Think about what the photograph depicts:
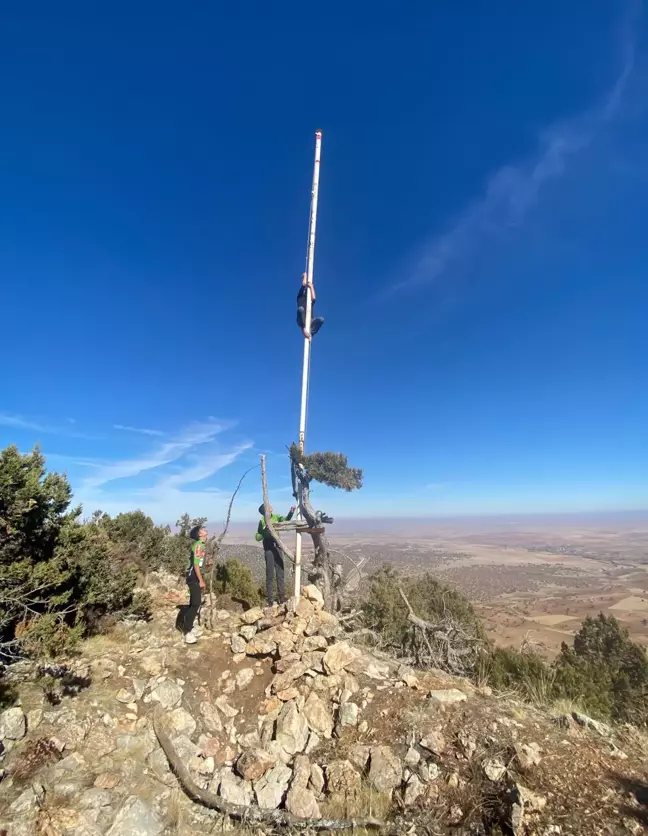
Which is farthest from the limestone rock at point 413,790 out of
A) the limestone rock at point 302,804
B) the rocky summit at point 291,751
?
the limestone rock at point 302,804

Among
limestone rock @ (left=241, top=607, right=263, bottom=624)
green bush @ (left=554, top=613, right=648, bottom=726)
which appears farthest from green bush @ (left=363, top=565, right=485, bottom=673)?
limestone rock @ (left=241, top=607, right=263, bottom=624)

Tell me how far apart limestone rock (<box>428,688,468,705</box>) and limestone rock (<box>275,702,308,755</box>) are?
2.17m

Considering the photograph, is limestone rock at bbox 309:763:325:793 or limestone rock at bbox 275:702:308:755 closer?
limestone rock at bbox 309:763:325:793

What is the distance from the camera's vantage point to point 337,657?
703 centimetres

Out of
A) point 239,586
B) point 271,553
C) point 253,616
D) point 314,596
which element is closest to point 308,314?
point 271,553

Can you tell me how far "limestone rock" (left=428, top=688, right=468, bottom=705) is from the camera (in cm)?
601

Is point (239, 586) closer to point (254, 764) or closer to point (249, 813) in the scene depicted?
point (254, 764)

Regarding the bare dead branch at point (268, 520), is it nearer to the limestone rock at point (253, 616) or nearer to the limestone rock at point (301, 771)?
the limestone rock at point (253, 616)

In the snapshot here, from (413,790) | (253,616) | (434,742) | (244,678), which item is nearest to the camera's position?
(413,790)

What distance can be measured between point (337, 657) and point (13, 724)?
5.05m

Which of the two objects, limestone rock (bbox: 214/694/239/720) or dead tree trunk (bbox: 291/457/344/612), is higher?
dead tree trunk (bbox: 291/457/344/612)

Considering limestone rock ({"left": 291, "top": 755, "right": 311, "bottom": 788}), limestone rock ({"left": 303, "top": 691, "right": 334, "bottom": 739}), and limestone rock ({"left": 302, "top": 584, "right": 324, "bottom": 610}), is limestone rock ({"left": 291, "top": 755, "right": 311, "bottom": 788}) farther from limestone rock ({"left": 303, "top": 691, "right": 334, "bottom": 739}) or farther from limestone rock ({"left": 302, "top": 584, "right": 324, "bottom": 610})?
limestone rock ({"left": 302, "top": 584, "right": 324, "bottom": 610})

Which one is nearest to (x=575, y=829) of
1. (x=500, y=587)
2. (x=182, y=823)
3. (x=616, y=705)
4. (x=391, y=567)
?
(x=182, y=823)

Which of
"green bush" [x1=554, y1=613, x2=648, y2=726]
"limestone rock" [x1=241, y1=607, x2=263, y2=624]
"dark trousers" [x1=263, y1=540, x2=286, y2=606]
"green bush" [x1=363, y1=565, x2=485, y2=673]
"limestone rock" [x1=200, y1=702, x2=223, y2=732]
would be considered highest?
"dark trousers" [x1=263, y1=540, x2=286, y2=606]
